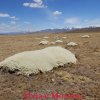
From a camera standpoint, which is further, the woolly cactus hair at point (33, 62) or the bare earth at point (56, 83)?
the woolly cactus hair at point (33, 62)

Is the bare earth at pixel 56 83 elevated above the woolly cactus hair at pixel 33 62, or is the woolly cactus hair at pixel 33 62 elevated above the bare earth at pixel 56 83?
the woolly cactus hair at pixel 33 62

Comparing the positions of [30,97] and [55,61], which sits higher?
[55,61]

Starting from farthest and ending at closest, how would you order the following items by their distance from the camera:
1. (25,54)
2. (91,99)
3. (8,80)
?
(25,54), (8,80), (91,99)

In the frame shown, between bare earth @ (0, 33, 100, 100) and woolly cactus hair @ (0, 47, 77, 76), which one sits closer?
bare earth @ (0, 33, 100, 100)

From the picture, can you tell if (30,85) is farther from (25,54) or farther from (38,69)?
(25,54)

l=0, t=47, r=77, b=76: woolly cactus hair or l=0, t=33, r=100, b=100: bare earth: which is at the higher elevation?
l=0, t=47, r=77, b=76: woolly cactus hair

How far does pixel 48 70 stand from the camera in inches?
440

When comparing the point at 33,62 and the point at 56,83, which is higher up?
the point at 33,62

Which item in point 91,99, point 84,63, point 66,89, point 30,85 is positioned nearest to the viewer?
point 91,99

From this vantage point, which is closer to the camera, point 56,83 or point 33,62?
point 56,83

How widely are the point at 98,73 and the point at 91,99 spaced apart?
139 inches

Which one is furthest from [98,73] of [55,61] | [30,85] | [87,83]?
[30,85]

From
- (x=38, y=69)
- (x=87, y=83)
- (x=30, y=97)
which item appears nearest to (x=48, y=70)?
(x=38, y=69)

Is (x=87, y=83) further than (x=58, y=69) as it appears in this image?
No
